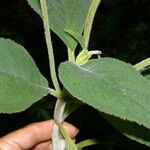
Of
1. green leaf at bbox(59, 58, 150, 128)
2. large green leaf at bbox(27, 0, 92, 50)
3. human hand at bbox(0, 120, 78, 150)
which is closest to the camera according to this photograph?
green leaf at bbox(59, 58, 150, 128)

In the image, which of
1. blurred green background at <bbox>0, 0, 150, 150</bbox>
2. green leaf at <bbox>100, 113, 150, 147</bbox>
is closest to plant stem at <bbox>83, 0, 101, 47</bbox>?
green leaf at <bbox>100, 113, 150, 147</bbox>

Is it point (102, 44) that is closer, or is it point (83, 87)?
point (83, 87)

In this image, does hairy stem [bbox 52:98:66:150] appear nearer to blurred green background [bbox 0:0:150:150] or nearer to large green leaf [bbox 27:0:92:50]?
large green leaf [bbox 27:0:92:50]

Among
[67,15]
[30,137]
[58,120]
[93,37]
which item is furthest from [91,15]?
[93,37]

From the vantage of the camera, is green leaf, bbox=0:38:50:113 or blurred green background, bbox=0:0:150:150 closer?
green leaf, bbox=0:38:50:113

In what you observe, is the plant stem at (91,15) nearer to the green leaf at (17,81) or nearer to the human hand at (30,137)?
the green leaf at (17,81)

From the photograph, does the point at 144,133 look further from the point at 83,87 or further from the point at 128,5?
the point at 128,5

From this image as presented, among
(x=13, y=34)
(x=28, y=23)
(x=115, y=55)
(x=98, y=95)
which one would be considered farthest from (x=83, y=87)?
(x=28, y=23)
